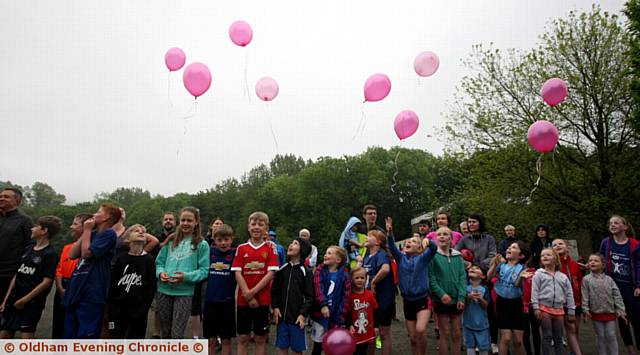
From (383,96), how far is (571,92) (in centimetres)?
1082

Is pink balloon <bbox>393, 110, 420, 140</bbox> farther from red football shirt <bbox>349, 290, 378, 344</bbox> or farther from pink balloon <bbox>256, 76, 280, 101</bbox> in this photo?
red football shirt <bbox>349, 290, 378, 344</bbox>

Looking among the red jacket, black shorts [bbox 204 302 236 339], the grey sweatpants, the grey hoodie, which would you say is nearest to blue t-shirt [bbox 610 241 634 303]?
the red jacket

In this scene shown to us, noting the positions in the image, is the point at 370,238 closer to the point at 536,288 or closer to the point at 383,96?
the point at 536,288

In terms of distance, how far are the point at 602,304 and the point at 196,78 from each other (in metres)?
7.42

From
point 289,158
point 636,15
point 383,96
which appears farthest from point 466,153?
point 289,158

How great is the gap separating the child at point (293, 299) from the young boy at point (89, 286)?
1885mm

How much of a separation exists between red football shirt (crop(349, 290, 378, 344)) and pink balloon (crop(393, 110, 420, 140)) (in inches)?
166

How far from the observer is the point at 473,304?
544cm

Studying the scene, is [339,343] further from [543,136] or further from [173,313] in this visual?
[543,136]

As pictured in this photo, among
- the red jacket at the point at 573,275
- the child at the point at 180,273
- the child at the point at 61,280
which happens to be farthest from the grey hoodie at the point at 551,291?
the child at the point at 61,280

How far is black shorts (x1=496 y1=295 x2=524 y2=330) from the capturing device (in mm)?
5234

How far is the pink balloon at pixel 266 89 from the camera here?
888 centimetres

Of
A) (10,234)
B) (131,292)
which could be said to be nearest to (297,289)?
(131,292)

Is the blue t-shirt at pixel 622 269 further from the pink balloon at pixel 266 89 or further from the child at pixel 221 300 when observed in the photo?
the pink balloon at pixel 266 89
